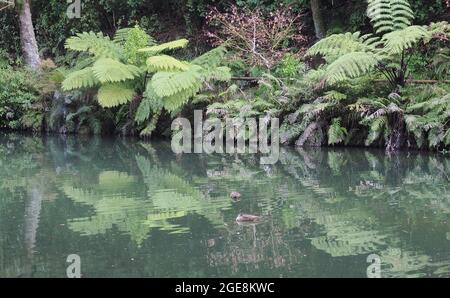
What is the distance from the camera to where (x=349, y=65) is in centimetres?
977

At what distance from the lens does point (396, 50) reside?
963 centimetres

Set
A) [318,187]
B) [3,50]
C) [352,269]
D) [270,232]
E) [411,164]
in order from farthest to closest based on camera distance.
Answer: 1. [3,50]
2. [411,164]
3. [318,187]
4. [270,232]
5. [352,269]

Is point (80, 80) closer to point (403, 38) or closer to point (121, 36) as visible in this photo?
point (121, 36)

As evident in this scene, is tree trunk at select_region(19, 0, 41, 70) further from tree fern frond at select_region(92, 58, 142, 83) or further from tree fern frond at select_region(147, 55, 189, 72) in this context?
tree fern frond at select_region(147, 55, 189, 72)

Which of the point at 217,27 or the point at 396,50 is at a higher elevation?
the point at 217,27

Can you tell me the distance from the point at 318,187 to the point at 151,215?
7.08 ft

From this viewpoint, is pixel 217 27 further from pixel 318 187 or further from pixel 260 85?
pixel 318 187

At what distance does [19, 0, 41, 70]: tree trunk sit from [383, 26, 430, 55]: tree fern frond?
909cm

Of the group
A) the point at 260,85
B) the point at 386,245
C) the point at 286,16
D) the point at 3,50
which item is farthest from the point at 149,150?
the point at 3,50

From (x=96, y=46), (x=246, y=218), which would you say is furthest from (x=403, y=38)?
(x=96, y=46)

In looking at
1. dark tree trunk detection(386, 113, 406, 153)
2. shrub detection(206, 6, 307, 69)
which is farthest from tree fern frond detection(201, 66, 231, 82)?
dark tree trunk detection(386, 113, 406, 153)

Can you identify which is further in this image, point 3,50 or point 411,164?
point 3,50

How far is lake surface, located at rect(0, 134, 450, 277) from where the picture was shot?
442 centimetres

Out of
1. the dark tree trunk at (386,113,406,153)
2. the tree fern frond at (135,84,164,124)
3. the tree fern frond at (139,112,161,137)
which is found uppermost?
the tree fern frond at (135,84,164,124)
